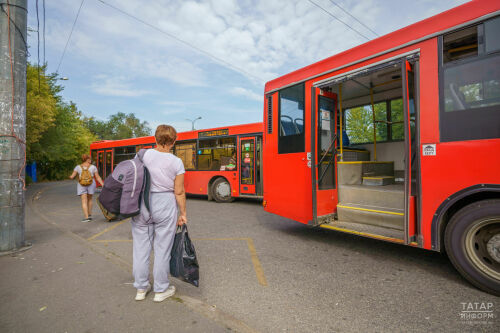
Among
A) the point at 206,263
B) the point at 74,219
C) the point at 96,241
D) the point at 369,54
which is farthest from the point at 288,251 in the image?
the point at 74,219

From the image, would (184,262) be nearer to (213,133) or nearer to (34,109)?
(213,133)

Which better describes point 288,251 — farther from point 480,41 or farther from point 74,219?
point 74,219

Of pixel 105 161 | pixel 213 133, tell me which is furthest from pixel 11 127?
pixel 105 161

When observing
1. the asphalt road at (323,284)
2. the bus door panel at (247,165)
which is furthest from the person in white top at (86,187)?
the bus door panel at (247,165)

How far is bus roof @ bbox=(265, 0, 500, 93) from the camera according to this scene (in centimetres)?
312

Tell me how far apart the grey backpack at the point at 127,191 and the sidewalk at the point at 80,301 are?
97 cm

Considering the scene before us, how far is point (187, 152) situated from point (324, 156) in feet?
27.8

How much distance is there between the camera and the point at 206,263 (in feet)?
13.6

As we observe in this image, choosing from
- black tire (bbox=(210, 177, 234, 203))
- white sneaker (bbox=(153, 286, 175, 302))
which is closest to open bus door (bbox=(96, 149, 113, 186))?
black tire (bbox=(210, 177, 234, 203))

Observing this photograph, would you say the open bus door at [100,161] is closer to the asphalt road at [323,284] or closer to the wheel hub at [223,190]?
the wheel hub at [223,190]

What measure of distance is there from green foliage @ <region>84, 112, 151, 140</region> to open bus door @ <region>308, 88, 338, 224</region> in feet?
256

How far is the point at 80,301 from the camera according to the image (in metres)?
2.92

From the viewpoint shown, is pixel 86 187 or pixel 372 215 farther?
pixel 86 187

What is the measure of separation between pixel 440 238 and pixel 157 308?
137 inches
